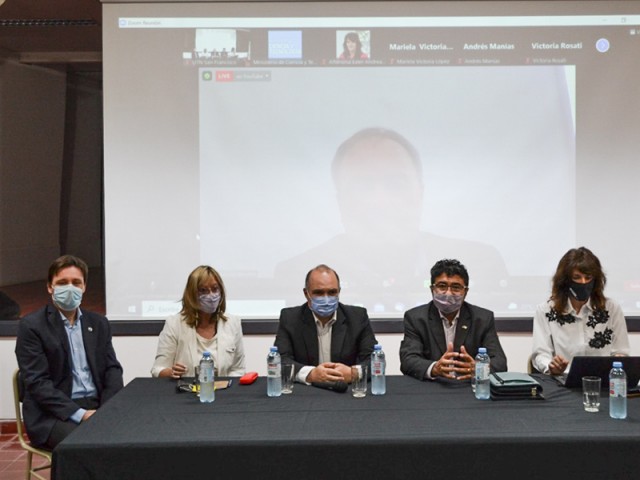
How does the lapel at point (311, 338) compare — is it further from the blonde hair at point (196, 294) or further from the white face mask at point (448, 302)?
the white face mask at point (448, 302)

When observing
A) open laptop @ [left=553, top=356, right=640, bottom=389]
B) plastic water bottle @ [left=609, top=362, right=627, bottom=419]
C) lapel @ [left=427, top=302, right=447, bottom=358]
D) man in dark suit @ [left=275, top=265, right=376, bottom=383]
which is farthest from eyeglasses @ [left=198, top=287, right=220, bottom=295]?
plastic water bottle @ [left=609, top=362, right=627, bottom=419]

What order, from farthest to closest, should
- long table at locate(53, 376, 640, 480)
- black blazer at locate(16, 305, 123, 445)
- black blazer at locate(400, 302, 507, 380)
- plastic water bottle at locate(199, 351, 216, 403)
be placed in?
black blazer at locate(400, 302, 507, 380)
black blazer at locate(16, 305, 123, 445)
plastic water bottle at locate(199, 351, 216, 403)
long table at locate(53, 376, 640, 480)

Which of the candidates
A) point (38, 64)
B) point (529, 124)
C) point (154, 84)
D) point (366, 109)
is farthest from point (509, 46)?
point (38, 64)

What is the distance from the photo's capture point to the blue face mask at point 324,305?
3.02m

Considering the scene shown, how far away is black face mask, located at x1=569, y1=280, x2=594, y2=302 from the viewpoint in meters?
3.02

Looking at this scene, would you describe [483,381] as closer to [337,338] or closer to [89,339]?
[337,338]

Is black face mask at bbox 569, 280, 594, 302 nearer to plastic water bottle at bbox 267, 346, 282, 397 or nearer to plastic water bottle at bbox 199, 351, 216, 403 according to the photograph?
plastic water bottle at bbox 267, 346, 282, 397

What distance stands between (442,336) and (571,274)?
675mm

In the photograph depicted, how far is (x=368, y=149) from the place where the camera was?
165 inches

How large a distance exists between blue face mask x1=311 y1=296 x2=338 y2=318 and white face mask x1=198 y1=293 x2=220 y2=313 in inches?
18.4

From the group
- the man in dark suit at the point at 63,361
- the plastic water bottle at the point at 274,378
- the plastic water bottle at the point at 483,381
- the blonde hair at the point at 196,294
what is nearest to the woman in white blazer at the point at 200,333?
the blonde hair at the point at 196,294

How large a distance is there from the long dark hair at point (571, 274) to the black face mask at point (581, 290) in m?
0.03

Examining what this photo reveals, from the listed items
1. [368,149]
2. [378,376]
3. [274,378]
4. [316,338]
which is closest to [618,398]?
[378,376]

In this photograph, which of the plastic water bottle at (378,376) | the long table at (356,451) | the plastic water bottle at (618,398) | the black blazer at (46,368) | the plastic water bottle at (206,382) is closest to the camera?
the long table at (356,451)
